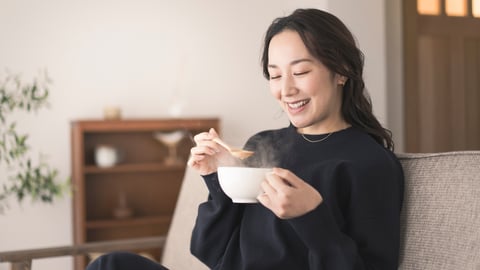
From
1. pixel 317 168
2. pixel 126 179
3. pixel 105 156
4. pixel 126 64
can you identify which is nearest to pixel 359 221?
pixel 317 168

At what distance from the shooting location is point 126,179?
4898mm

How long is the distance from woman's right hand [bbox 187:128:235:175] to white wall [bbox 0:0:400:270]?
10.6 ft

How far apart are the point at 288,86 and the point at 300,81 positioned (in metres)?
0.03

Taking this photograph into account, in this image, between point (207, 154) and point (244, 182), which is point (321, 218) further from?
point (207, 154)

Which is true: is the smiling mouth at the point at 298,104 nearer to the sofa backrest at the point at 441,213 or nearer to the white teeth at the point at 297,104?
the white teeth at the point at 297,104

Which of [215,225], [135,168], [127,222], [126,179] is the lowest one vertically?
[127,222]

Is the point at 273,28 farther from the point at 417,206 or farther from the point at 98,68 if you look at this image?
the point at 98,68

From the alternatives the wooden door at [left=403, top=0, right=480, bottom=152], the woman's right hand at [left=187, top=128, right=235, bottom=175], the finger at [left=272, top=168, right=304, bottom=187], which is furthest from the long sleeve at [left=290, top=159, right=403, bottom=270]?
the wooden door at [left=403, top=0, right=480, bottom=152]

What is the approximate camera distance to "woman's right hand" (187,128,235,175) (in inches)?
56.2

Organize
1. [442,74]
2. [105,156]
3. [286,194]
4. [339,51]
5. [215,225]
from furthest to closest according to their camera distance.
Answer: [105,156], [442,74], [215,225], [339,51], [286,194]

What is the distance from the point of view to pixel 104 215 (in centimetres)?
484

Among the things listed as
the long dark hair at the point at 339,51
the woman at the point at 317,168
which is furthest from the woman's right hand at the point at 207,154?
the long dark hair at the point at 339,51

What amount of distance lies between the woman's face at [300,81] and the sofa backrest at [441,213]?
0.78 feet

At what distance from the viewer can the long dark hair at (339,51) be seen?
4.63 feet
